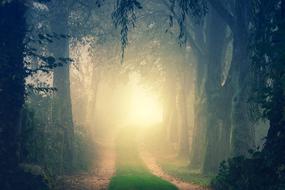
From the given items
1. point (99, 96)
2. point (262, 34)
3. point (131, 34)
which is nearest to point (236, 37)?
point (262, 34)

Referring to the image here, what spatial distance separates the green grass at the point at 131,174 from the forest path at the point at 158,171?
1.72 feet

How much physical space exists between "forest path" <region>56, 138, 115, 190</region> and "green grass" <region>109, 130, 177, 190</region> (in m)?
0.48

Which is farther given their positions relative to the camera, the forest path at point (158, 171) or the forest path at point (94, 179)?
the forest path at point (158, 171)

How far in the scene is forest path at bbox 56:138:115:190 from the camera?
14890 mm

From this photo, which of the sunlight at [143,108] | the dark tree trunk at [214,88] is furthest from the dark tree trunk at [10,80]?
the sunlight at [143,108]

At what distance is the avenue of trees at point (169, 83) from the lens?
31.1 feet

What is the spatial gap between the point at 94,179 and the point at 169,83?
2037 cm

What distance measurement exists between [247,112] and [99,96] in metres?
42.5

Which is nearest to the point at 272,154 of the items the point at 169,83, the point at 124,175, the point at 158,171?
the point at 124,175

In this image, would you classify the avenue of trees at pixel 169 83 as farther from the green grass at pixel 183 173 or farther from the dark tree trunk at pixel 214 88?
the green grass at pixel 183 173

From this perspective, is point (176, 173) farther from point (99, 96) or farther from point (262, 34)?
point (99, 96)

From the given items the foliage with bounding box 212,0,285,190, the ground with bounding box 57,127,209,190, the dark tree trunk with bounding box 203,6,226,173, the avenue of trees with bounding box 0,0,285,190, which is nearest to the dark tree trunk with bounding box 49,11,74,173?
the avenue of trees with bounding box 0,0,285,190

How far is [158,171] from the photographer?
22.7m

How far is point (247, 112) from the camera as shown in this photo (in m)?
16.0
